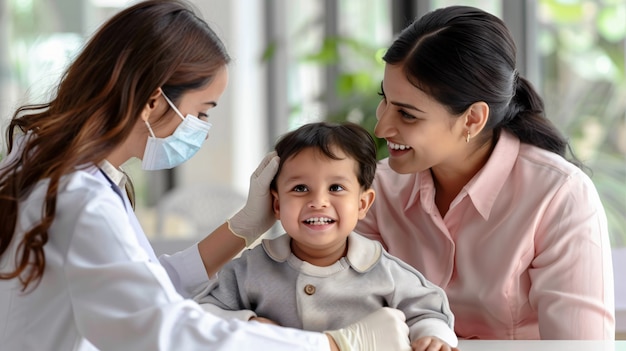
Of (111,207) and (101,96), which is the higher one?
(101,96)

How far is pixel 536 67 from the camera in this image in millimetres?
3588

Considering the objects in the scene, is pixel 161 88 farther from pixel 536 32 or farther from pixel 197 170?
pixel 197 170

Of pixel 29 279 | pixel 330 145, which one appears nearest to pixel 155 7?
pixel 330 145

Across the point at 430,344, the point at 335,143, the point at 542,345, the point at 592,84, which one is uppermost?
the point at 335,143

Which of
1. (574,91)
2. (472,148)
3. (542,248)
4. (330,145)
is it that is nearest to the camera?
(330,145)

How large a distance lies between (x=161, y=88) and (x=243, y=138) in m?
4.69

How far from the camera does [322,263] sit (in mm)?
1683

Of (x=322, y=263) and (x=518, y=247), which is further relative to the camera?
(x=518, y=247)

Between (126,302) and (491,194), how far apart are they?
87 centimetres

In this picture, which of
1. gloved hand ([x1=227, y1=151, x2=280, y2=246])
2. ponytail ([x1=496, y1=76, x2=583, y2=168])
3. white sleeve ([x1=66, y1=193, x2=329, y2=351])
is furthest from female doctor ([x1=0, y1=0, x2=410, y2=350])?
ponytail ([x1=496, y1=76, x2=583, y2=168])

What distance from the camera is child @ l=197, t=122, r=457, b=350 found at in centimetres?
163

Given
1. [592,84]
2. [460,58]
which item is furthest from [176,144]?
[592,84]

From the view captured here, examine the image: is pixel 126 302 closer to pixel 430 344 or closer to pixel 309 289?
pixel 309 289

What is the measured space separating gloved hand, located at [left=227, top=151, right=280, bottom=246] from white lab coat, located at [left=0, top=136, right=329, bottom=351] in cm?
33
